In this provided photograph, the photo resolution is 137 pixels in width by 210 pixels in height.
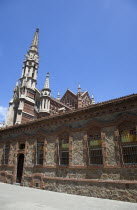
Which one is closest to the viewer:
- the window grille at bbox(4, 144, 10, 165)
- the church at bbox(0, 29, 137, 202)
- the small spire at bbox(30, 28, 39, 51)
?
the church at bbox(0, 29, 137, 202)

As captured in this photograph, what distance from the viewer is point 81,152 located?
37.2 feet

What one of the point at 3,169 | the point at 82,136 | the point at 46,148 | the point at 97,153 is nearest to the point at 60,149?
the point at 46,148

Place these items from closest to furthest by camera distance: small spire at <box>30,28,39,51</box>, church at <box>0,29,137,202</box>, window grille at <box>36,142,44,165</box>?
church at <box>0,29,137,202</box>, window grille at <box>36,142,44,165</box>, small spire at <box>30,28,39,51</box>

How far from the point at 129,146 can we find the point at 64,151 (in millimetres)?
5197

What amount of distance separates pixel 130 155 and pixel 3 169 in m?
13.9

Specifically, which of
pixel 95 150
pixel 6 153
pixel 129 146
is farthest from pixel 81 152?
pixel 6 153

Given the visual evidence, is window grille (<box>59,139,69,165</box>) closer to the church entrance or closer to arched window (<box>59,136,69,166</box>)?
arched window (<box>59,136,69,166</box>)

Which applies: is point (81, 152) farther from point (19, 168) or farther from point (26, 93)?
point (26, 93)

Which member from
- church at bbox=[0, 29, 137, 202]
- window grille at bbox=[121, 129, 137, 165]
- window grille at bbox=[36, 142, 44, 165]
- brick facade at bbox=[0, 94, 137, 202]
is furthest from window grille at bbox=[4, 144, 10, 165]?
window grille at bbox=[121, 129, 137, 165]

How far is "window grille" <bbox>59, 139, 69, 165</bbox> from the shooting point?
12.1 meters

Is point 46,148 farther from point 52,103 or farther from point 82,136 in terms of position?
point 52,103

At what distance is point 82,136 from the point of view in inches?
460

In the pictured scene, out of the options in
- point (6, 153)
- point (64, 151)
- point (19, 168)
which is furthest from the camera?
point (6, 153)

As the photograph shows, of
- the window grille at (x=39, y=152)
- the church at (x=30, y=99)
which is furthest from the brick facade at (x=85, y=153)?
the church at (x=30, y=99)
